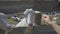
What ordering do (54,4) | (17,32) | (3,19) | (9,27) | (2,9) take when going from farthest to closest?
(54,4) → (2,9) → (17,32) → (3,19) → (9,27)

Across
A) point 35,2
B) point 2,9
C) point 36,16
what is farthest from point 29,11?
point 35,2

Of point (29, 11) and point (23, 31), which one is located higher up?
point (29, 11)

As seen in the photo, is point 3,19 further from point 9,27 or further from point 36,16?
point 36,16

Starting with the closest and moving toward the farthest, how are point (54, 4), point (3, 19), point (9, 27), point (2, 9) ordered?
point (9, 27), point (3, 19), point (2, 9), point (54, 4)

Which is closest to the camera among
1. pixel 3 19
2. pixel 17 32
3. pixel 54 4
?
pixel 3 19

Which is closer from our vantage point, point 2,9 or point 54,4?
point 2,9

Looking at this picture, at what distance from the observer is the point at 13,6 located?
7508mm

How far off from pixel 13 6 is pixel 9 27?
5477 mm

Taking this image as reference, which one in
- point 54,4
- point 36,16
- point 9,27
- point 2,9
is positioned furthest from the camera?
point 54,4

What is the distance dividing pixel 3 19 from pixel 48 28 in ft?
2.39

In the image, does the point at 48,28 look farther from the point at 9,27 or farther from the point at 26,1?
the point at 26,1

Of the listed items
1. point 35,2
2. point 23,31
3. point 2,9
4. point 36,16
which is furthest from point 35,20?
point 35,2

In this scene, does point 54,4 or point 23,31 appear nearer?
point 23,31

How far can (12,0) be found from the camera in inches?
299
